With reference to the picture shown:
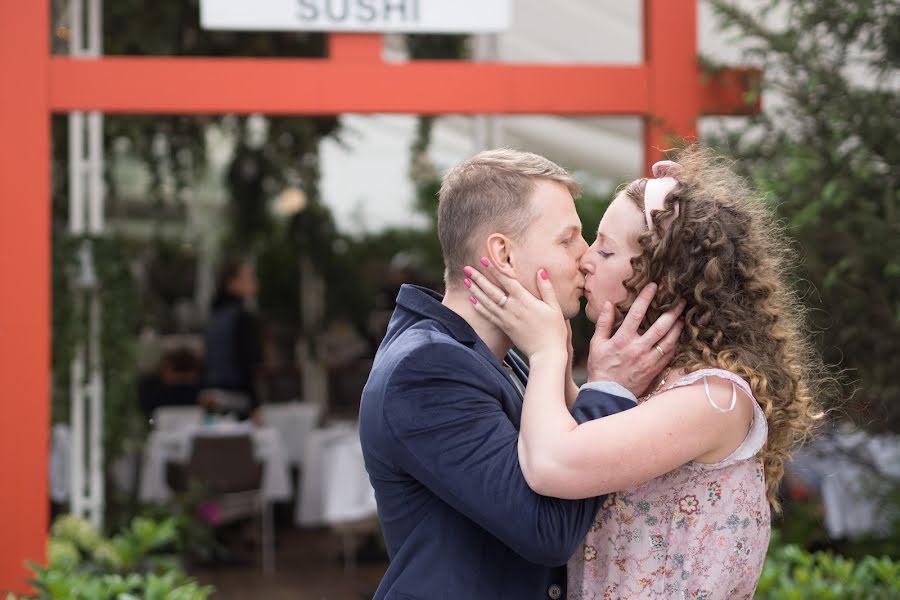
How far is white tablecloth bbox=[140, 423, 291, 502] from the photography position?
7297 millimetres

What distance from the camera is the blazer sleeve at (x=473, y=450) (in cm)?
164

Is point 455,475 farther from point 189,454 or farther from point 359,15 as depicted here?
point 189,454

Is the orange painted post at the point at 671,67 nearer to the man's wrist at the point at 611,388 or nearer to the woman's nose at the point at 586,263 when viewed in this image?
the woman's nose at the point at 586,263

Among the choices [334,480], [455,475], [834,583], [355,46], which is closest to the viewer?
[455,475]

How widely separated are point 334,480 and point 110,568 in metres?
2.40

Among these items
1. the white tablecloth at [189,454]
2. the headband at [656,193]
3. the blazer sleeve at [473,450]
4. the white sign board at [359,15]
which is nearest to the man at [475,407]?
the blazer sleeve at [473,450]

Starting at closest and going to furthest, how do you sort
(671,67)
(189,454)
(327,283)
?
1. (671,67)
2. (189,454)
3. (327,283)

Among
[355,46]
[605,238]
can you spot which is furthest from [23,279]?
[605,238]

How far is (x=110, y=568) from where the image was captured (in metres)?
4.56

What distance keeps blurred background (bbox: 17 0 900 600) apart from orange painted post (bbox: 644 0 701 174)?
99mm

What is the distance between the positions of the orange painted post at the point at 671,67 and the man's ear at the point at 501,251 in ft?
9.80

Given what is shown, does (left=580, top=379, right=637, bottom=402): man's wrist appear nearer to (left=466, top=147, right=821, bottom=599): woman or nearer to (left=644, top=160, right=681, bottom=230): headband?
(left=466, top=147, right=821, bottom=599): woman

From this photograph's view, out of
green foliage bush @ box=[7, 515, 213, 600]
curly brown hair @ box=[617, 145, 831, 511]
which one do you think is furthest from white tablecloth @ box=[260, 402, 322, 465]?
curly brown hair @ box=[617, 145, 831, 511]

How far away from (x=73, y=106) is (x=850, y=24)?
300 centimetres
